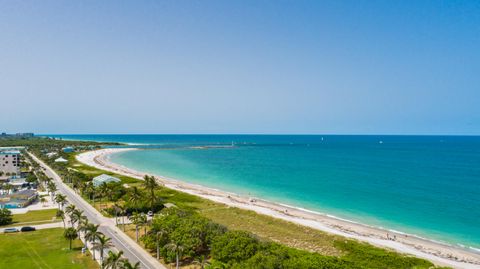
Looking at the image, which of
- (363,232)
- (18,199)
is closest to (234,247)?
(363,232)

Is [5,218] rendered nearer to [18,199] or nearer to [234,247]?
[18,199]

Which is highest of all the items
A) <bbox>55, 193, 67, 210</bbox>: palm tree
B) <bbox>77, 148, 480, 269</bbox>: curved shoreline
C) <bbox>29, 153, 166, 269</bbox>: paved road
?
<bbox>55, 193, 67, 210</bbox>: palm tree

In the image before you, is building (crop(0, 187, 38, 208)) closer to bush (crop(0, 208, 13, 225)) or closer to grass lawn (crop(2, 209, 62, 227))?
grass lawn (crop(2, 209, 62, 227))

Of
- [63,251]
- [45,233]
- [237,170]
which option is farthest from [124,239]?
Answer: [237,170]

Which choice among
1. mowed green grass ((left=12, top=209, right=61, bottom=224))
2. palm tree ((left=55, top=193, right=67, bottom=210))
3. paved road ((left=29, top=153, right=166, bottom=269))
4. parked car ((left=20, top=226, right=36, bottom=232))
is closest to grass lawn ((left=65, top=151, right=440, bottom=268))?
paved road ((left=29, top=153, right=166, bottom=269))

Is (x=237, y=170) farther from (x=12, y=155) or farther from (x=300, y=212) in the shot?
(x=12, y=155)

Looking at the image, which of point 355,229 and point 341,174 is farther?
point 341,174

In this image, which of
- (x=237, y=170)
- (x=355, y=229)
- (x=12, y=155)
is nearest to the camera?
(x=355, y=229)
